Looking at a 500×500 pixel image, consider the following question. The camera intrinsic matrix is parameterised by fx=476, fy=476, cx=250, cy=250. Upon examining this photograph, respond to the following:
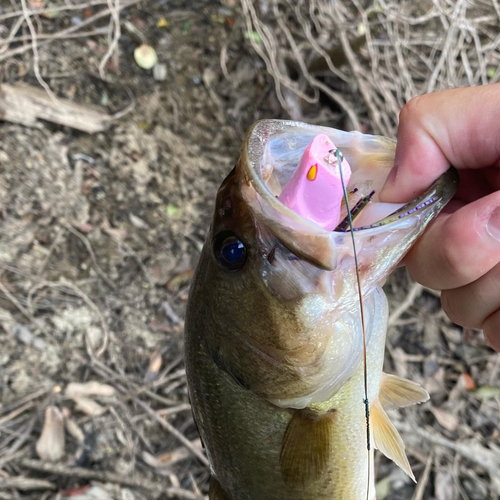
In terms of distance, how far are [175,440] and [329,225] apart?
7.59 feet

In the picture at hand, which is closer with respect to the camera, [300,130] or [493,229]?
[493,229]

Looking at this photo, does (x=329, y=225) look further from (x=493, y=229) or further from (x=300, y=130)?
(x=493, y=229)

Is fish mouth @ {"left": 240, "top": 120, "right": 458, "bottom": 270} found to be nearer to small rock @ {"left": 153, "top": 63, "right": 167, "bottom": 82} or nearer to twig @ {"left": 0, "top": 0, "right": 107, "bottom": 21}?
small rock @ {"left": 153, "top": 63, "right": 167, "bottom": 82}

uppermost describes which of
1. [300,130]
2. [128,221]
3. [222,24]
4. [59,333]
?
[300,130]

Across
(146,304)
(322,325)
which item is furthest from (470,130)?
(146,304)

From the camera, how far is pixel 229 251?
1319 millimetres

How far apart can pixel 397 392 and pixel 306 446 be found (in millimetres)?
388

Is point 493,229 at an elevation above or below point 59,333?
above

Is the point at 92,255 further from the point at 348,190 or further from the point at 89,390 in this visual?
the point at 348,190

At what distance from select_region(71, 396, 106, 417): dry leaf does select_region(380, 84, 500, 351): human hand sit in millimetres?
2311

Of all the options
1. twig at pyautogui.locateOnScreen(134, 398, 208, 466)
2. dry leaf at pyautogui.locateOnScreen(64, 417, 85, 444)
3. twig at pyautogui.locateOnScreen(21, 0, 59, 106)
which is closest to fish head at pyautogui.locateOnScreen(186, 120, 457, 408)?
twig at pyautogui.locateOnScreen(134, 398, 208, 466)

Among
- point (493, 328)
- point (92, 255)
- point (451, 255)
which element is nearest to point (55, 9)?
point (92, 255)

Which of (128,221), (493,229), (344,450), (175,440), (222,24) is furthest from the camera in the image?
(222,24)

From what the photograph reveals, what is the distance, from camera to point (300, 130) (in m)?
1.34
